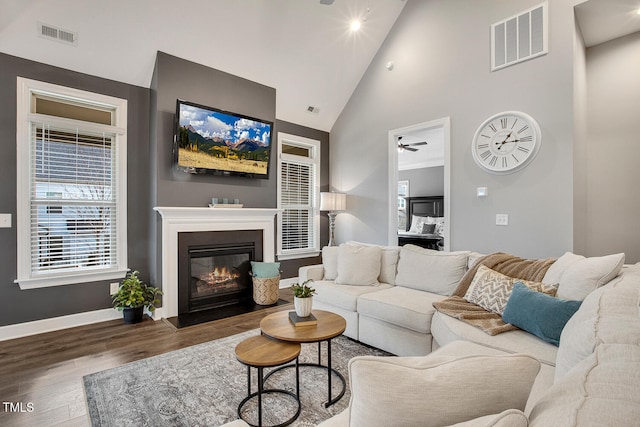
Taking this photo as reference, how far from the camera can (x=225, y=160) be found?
13.5 ft

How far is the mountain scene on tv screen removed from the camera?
12.3 feet

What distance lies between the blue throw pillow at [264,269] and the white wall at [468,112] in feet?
5.27

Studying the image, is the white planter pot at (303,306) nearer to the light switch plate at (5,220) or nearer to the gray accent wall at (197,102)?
the gray accent wall at (197,102)

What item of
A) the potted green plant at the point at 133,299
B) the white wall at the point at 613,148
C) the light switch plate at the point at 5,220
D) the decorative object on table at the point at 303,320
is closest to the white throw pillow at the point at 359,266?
the decorative object on table at the point at 303,320

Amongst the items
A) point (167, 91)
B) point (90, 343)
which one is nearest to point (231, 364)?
point (90, 343)

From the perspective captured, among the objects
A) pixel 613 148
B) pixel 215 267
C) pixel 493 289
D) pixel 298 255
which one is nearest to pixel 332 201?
pixel 298 255

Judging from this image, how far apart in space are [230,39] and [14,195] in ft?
9.48

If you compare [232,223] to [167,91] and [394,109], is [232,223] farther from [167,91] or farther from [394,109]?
[394,109]

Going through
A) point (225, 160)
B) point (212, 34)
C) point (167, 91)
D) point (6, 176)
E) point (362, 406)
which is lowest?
point (362, 406)

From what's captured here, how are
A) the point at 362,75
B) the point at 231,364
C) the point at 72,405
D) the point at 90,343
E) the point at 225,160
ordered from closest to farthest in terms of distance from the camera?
1. the point at 72,405
2. the point at 231,364
3. the point at 90,343
4. the point at 225,160
5. the point at 362,75

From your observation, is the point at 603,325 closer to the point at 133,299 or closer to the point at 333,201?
the point at 133,299

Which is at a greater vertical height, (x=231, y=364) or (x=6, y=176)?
(x=6, y=176)

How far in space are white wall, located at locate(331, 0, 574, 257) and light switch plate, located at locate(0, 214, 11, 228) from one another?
426 centimetres

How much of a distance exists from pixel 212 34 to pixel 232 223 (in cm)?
236
